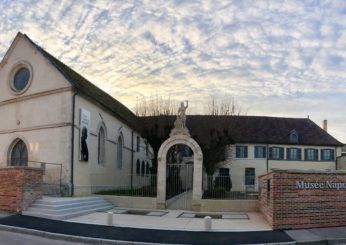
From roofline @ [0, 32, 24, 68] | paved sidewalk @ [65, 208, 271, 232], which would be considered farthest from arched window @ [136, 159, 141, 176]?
paved sidewalk @ [65, 208, 271, 232]

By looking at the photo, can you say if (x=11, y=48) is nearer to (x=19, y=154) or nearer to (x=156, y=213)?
(x=19, y=154)

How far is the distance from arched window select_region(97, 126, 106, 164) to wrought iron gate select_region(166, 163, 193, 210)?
5120mm

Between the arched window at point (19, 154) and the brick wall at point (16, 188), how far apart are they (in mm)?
7970

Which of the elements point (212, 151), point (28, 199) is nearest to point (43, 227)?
point (28, 199)

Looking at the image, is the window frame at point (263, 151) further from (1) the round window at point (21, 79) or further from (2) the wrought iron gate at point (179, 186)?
(1) the round window at point (21, 79)

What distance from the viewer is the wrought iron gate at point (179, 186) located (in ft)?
76.7

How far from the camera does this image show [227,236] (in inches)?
539

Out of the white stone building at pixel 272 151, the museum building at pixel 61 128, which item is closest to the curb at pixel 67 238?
the museum building at pixel 61 128

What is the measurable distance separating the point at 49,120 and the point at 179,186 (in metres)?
9.46

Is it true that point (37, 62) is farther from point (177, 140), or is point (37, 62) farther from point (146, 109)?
point (146, 109)

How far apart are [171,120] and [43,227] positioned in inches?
950

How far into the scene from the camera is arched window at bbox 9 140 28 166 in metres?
25.6

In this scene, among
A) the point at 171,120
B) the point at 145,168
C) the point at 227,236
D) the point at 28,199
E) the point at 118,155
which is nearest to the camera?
the point at 227,236

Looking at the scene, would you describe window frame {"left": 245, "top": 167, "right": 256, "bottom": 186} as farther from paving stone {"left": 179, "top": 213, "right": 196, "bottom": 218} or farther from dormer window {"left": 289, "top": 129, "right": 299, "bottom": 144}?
paving stone {"left": 179, "top": 213, "right": 196, "bottom": 218}
